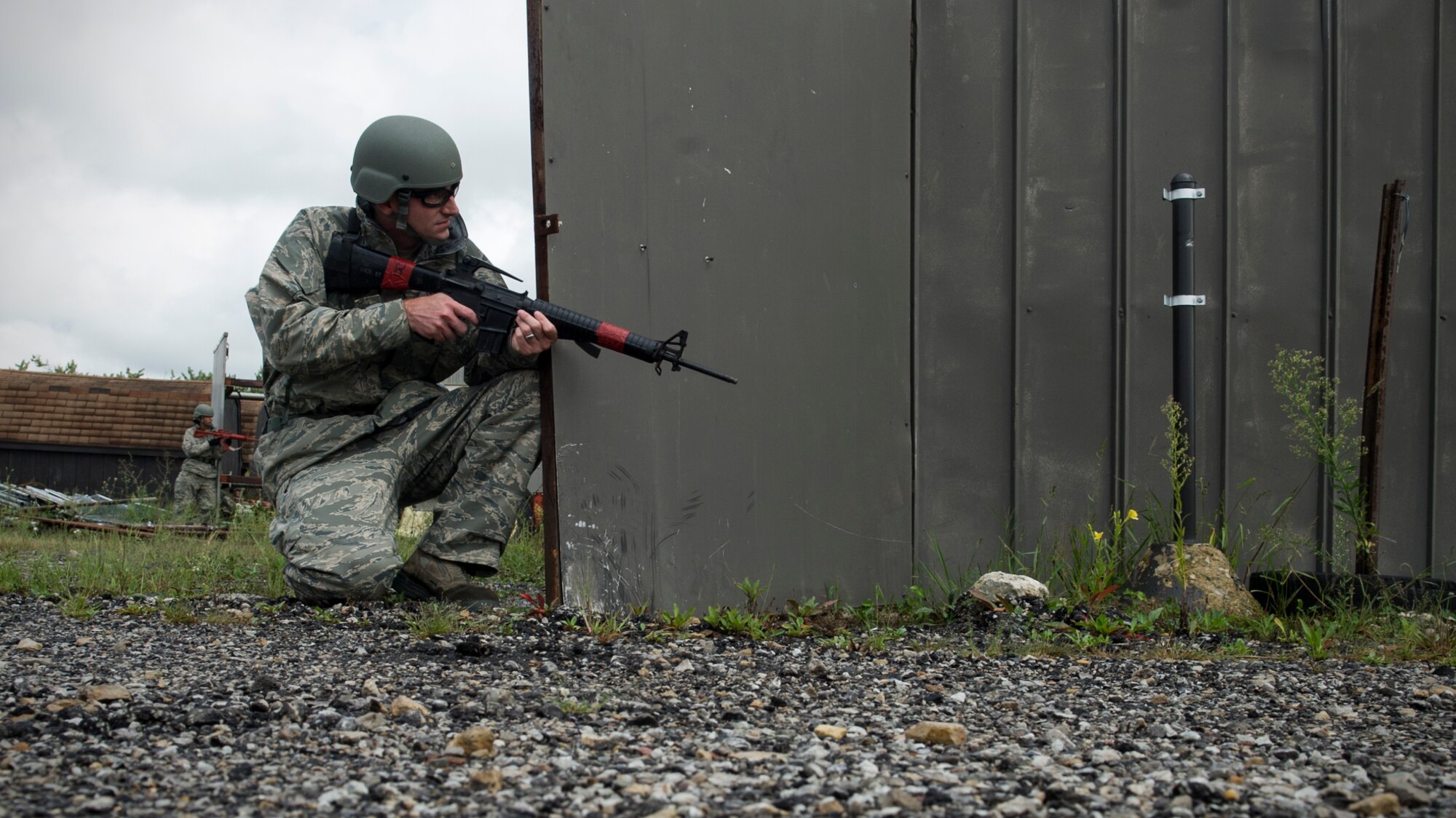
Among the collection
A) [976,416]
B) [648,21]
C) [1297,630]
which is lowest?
[1297,630]

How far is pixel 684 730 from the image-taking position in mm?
1846

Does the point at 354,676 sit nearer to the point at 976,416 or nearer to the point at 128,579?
the point at 128,579

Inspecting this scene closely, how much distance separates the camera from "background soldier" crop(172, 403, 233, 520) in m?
13.1

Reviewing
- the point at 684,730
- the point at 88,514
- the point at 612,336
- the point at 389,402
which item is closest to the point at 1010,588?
the point at 612,336

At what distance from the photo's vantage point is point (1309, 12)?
12.3 ft

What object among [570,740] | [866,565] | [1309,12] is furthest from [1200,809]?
[1309,12]

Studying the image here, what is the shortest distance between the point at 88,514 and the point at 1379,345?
10743 millimetres

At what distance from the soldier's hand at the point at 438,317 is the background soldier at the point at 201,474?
433 inches

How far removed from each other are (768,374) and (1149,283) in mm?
1396

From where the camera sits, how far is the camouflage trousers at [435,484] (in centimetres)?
318

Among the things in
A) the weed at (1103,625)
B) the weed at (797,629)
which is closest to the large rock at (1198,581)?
the weed at (1103,625)

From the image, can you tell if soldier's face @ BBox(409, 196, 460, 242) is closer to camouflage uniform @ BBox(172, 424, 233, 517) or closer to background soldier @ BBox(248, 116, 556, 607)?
background soldier @ BBox(248, 116, 556, 607)

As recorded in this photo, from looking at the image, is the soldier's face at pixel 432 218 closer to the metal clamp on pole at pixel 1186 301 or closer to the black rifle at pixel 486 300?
the black rifle at pixel 486 300

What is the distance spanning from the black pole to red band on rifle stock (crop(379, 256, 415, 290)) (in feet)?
7.60
